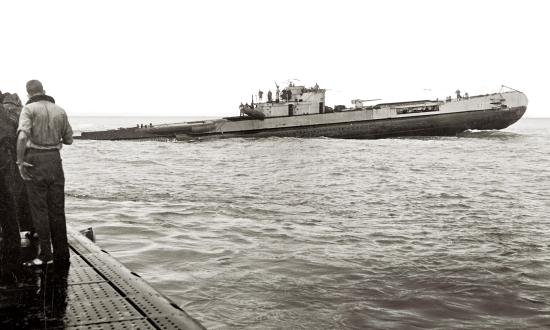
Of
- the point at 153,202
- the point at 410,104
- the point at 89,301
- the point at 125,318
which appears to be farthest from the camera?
the point at 410,104

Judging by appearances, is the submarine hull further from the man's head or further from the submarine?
the man's head

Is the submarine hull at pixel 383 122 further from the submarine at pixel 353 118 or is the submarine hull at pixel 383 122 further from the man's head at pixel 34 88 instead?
the man's head at pixel 34 88

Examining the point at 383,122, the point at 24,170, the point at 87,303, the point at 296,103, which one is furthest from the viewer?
the point at 296,103

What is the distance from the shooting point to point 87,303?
4.37m

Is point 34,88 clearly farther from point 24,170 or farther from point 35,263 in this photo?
point 35,263

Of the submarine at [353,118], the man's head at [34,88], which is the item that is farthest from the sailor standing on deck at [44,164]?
the submarine at [353,118]

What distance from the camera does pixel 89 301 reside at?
443 centimetres

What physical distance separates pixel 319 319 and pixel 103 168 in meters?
21.6

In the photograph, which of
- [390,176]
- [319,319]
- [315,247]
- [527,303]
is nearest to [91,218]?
[315,247]

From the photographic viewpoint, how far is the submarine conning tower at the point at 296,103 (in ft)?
153

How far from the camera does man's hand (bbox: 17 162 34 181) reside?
514 centimetres

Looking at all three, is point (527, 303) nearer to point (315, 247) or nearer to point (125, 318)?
point (315, 247)

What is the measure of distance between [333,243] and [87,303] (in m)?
6.14

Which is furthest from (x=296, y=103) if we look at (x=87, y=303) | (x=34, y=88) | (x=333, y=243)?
(x=87, y=303)
